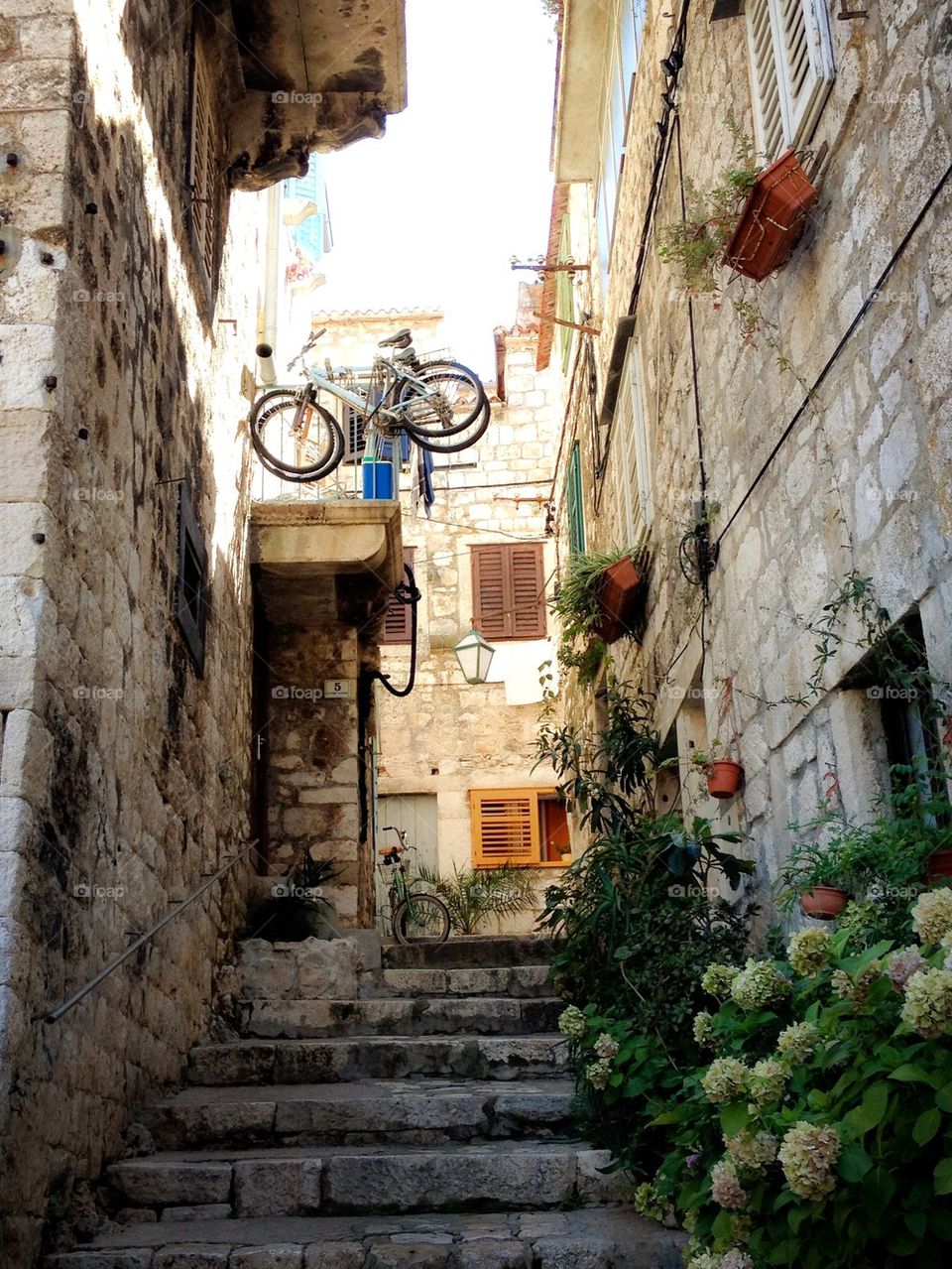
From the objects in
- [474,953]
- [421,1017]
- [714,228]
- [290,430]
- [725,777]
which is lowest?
[421,1017]

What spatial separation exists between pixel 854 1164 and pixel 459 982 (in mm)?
5095

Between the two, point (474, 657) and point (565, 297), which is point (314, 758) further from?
point (565, 297)

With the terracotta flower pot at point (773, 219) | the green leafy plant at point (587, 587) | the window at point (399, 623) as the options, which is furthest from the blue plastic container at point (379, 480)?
the window at point (399, 623)

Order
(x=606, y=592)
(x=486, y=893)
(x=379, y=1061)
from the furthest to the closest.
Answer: (x=486, y=893)
(x=606, y=592)
(x=379, y=1061)

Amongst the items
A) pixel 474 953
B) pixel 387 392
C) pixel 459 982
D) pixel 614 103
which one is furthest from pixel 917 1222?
pixel 614 103

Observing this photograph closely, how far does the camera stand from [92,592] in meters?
4.86

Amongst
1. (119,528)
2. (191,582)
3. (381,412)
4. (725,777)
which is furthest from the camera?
(381,412)

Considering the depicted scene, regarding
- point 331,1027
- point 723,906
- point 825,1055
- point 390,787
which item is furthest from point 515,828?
point 825,1055

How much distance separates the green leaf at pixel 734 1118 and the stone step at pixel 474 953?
4.91 metres

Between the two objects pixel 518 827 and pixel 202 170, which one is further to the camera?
pixel 518 827

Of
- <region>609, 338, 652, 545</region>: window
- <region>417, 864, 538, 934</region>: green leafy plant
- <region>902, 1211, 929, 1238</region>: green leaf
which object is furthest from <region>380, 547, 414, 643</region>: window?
<region>902, 1211, 929, 1238</region>: green leaf

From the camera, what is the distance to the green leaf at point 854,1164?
2596mm

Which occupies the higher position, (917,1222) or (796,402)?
(796,402)

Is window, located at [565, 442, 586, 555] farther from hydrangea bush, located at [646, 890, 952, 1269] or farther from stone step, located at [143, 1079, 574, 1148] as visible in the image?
hydrangea bush, located at [646, 890, 952, 1269]
